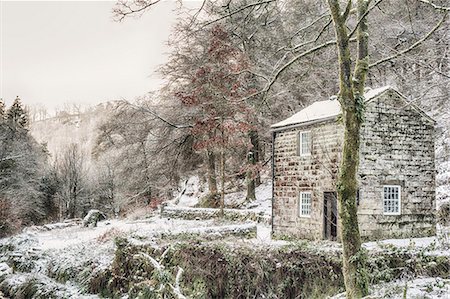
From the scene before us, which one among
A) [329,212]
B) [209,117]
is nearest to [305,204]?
[329,212]

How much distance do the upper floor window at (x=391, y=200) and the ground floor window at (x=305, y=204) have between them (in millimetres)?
2778

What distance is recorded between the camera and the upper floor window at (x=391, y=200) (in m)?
14.7

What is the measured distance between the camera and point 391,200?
48.5ft

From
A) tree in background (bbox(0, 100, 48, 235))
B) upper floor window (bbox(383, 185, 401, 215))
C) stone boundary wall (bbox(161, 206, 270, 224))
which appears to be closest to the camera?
upper floor window (bbox(383, 185, 401, 215))

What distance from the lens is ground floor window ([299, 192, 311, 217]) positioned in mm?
15852

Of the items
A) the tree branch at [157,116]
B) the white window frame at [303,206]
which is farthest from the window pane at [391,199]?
the tree branch at [157,116]

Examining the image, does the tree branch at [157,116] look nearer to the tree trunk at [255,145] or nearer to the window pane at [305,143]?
the tree trunk at [255,145]

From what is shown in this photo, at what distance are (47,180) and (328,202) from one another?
28.4 m

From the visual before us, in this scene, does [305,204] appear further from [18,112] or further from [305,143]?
[18,112]

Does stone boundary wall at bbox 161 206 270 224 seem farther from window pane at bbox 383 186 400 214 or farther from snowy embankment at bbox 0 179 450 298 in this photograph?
window pane at bbox 383 186 400 214

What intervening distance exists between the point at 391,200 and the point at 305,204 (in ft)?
10.4

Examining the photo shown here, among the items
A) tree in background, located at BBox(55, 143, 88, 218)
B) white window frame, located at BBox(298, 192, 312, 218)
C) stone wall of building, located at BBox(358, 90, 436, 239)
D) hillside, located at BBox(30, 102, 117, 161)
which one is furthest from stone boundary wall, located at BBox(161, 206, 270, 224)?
hillside, located at BBox(30, 102, 117, 161)

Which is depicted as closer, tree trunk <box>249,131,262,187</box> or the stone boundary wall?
the stone boundary wall

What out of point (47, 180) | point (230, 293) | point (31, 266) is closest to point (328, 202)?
point (230, 293)
